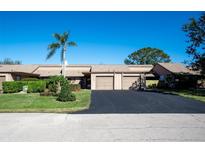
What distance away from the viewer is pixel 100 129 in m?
7.84

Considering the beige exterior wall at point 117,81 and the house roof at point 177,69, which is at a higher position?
the house roof at point 177,69

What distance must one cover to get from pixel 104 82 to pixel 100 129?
85.6ft

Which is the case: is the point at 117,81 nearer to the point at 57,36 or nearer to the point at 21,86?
the point at 57,36

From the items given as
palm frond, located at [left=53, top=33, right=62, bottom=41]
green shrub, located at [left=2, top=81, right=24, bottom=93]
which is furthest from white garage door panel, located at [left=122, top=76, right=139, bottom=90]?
green shrub, located at [left=2, top=81, right=24, bottom=93]

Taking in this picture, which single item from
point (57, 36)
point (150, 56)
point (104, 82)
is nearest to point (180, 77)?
point (104, 82)

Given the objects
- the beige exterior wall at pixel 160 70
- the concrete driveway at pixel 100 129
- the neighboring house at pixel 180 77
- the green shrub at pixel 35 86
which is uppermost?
the beige exterior wall at pixel 160 70

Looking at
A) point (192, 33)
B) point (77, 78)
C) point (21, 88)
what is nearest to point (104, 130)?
point (21, 88)

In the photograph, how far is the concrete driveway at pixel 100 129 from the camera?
6.76 meters

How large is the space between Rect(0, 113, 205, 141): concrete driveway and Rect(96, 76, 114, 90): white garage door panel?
2359 centimetres

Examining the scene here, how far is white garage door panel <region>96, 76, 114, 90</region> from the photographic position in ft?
111

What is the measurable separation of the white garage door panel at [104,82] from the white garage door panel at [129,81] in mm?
1932

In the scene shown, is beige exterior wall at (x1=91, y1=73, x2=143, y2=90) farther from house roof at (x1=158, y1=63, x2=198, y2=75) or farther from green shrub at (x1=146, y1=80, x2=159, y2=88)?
house roof at (x1=158, y1=63, x2=198, y2=75)

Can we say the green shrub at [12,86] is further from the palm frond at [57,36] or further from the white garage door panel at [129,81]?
the white garage door panel at [129,81]

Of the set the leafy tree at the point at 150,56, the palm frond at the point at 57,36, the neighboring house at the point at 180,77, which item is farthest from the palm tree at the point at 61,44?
the leafy tree at the point at 150,56
